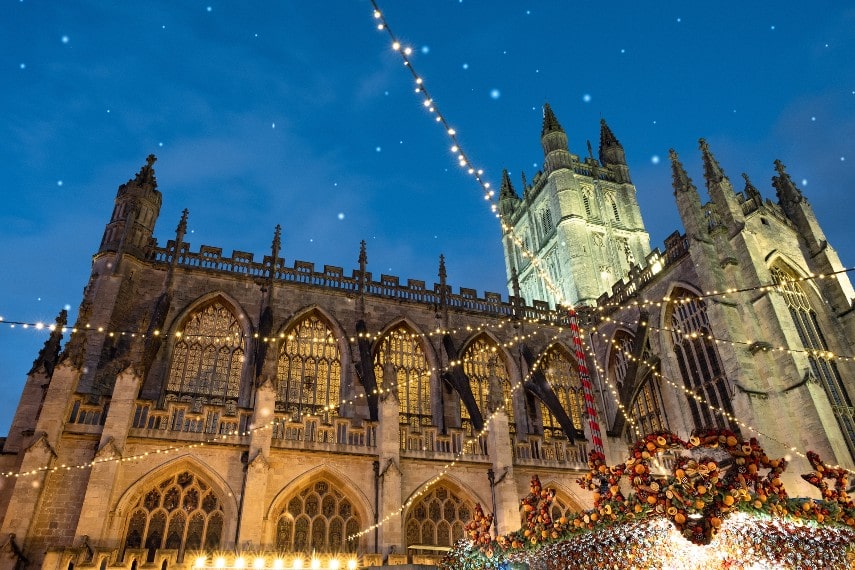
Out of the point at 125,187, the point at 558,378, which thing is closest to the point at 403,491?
the point at 558,378

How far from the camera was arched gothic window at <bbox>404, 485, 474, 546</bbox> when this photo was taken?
15.3 m

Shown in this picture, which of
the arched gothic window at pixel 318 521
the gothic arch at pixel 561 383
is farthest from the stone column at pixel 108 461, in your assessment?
the gothic arch at pixel 561 383

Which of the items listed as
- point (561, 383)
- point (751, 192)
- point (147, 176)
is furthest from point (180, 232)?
point (751, 192)

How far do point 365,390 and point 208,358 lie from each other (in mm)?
5045

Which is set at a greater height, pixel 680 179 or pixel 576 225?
pixel 576 225

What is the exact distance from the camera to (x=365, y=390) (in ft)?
59.3

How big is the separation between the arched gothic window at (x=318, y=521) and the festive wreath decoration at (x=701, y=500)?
6.31 metres

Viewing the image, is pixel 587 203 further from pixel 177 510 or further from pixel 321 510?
pixel 177 510

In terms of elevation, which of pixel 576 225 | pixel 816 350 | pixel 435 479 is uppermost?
pixel 576 225

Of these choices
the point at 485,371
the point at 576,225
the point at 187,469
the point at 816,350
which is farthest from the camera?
the point at 576,225

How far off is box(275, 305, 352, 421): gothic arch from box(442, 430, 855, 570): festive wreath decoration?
10076 millimetres

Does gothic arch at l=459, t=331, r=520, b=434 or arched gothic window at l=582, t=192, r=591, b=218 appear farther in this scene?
arched gothic window at l=582, t=192, r=591, b=218

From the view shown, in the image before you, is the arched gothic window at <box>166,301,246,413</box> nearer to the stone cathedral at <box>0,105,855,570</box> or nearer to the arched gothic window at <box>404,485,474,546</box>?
the stone cathedral at <box>0,105,855,570</box>

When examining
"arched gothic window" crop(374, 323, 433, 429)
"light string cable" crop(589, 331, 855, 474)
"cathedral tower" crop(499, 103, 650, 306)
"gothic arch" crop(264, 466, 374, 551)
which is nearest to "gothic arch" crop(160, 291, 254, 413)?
"gothic arch" crop(264, 466, 374, 551)
